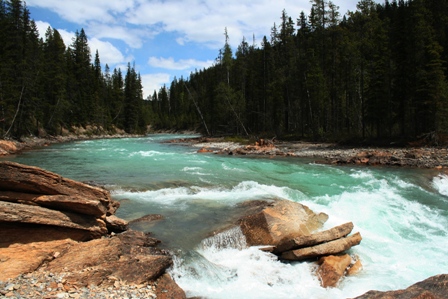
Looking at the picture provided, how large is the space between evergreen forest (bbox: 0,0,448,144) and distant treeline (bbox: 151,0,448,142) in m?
0.13

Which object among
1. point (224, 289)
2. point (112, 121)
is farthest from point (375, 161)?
point (112, 121)

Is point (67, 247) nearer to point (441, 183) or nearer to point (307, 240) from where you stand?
point (307, 240)

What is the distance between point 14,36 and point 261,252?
5507cm

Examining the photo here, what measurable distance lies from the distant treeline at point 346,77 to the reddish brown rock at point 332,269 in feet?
79.9

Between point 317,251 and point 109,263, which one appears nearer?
point 109,263

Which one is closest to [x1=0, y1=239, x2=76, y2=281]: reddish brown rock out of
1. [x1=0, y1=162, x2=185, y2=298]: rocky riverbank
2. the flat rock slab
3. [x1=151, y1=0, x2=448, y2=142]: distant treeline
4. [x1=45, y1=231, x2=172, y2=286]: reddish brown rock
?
[x1=0, y1=162, x2=185, y2=298]: rocky riverbank

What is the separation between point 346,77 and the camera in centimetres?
3934

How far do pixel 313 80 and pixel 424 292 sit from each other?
38.7 metres

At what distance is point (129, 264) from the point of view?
5559 mm

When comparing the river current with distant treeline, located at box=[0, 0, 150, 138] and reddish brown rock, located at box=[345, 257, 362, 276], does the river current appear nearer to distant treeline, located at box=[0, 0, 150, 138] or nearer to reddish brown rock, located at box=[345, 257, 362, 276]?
reddish brown rock, located at box=[345, 257, 362, 276]

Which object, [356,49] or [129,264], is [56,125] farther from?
[129,264]

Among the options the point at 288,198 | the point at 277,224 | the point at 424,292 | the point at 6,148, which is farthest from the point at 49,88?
the point at 424,292

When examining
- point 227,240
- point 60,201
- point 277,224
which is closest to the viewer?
point 60,201

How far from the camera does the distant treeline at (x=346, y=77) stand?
92.4 ft
